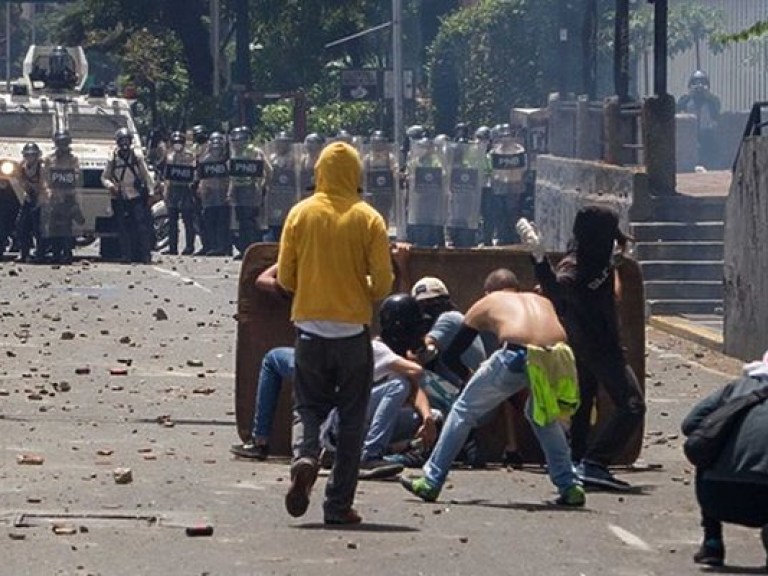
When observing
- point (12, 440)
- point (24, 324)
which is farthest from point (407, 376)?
point (24, 324)

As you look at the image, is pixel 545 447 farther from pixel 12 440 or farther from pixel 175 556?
pixel 12 440

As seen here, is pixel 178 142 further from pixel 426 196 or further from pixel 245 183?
pixel 426 196

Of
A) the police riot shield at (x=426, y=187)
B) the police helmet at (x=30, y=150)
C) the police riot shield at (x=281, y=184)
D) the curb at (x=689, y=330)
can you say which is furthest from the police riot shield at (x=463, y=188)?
the curb at (x=689, y=330)

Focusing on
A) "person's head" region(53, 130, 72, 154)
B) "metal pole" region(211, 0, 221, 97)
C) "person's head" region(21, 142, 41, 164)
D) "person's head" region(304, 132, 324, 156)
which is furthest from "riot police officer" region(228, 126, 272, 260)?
"metal pole" region(211, 0, 221, 97)

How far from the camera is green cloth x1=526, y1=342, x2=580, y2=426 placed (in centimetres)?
1212

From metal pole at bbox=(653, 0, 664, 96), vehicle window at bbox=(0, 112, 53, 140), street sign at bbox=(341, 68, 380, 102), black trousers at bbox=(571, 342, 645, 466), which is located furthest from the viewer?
street sign at bbox=(341, 68, 380, 102)

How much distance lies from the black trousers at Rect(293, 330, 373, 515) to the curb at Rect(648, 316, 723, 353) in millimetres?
11687

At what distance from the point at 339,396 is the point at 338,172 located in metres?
1.04

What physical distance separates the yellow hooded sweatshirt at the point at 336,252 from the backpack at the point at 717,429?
69.0 inches

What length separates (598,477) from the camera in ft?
42.9

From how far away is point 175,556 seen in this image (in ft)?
33.5

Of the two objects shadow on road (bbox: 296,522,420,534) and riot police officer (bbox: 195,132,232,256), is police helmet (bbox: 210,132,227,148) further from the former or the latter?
shadow on road (bbox: 296,522,420,534)

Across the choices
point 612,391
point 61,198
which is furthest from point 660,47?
point 612,391

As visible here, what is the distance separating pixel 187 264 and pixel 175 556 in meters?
24.0
